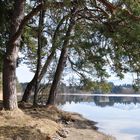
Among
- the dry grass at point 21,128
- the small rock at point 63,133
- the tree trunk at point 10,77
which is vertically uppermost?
the tree trunk at point 10,77

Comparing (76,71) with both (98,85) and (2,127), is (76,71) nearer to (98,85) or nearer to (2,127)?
(98,85)

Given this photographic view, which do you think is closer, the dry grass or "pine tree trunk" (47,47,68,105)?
the dry grass

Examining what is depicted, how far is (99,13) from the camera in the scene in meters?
19.4

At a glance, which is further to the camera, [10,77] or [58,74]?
[58,74]

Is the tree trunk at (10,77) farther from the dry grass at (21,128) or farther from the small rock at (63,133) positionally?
the small rock at (63,133)

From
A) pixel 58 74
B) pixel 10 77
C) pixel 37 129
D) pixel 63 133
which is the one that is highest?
pixel 58 74

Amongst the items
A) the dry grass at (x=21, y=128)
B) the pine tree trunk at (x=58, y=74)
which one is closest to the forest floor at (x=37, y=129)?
the dry grass at (x=21, y=128)

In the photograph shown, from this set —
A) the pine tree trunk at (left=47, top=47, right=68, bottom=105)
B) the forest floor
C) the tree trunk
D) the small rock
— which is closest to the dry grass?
the forest floor

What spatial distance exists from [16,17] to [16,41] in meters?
0.96

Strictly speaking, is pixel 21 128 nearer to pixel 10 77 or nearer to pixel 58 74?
pixel 10 77

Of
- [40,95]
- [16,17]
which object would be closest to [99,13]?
[16,17]

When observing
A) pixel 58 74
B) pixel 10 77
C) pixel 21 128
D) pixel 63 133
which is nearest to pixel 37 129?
pixel 21 128

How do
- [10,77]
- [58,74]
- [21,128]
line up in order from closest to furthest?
[21,128]
[10,77]
[58,74]

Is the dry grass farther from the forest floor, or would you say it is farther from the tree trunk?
the tree trunk
